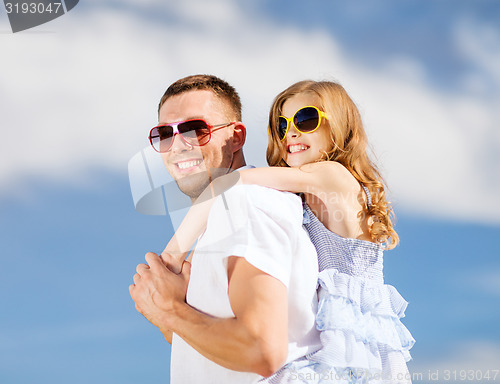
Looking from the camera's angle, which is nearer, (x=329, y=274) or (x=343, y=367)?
(x=343, y=367)

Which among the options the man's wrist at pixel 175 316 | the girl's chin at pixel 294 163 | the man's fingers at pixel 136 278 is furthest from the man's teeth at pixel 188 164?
the man's wrist at pixel 175 316

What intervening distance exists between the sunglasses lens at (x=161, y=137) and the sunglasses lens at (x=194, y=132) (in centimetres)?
9

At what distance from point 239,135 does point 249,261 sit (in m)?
1.85

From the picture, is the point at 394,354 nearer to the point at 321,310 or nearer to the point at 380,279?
the point at 380,279

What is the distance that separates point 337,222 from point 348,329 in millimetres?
674

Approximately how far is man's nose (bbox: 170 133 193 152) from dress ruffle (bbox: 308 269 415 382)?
1372 mm

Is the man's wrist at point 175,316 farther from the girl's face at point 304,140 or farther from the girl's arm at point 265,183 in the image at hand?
the girl's face at point 304,140

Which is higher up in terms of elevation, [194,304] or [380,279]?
[380,279]

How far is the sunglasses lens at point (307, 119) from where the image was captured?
380cm

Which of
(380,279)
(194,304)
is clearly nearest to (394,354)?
(380,279)

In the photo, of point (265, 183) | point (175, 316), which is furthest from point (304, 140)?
point (175, 316)

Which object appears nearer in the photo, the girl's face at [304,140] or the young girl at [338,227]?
the young girl at [338,227]

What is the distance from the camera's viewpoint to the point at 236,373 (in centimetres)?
227

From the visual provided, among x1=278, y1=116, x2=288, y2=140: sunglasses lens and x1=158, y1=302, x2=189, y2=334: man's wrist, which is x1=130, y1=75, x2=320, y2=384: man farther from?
x1=278, y1=116, x2=288, y2=140: sunglasses lens
